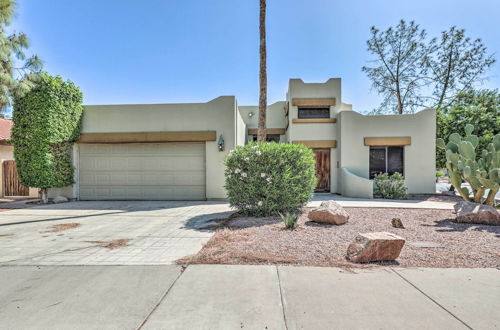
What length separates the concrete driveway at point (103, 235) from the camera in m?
4.01

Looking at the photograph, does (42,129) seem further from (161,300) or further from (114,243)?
(161,300)

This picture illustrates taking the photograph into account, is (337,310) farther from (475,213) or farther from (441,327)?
(475,213)

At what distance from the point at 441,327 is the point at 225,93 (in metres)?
10.2

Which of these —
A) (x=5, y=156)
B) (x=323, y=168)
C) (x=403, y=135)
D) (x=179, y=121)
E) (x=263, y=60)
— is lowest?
(x=323, y=168)

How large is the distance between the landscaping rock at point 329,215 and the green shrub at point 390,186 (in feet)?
20.0

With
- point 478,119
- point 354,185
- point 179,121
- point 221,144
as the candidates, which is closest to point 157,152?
point 179,121

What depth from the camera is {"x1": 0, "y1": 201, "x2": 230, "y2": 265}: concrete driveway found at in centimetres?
401

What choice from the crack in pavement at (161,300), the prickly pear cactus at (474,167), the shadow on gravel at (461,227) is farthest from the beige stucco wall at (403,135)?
the crack in pavement at (161,300)

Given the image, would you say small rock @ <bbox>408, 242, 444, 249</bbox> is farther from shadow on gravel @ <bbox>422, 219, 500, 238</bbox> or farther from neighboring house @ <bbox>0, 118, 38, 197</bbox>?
neighboring house @ <bbox>0, 118, 38, 197</bbox>

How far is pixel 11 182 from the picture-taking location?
1208 cm

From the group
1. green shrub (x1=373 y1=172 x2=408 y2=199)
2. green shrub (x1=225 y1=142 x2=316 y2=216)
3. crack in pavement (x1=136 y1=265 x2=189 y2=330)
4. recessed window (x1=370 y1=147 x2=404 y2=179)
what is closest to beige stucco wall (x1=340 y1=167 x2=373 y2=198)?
green shrub (x1=373 y1=172 x2=408 y2=199)

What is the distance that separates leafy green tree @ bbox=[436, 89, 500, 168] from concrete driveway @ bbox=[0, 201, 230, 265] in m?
14.4

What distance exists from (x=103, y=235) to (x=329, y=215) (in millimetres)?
5200

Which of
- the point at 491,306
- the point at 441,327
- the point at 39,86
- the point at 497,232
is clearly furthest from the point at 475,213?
the point at 39,86
